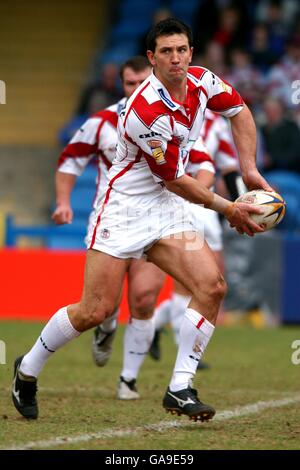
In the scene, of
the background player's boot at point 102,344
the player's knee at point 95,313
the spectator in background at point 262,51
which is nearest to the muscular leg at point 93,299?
the player's knee at point 95,313

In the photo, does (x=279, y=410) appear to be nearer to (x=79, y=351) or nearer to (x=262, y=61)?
(x=79, y=351)

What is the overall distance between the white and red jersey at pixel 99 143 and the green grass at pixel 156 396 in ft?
4.85

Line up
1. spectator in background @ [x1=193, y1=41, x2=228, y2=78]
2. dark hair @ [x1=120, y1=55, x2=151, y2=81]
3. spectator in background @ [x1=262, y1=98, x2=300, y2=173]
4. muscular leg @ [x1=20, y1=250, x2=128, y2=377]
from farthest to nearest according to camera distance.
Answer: spectator in background @ [x1=193, y1=41, x2=228, y2=78], spectator in background @ [x1=262, y1=98, x2=300, y2=173], dark hair @ [x1=120, y1=55, x2=151, y2=81], muscular leg @ [x1=20, y1=250, x2=128, y2=377]

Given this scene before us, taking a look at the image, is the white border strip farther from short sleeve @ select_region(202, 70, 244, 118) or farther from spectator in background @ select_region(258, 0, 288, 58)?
spectator in background @ select_region(258, 0, 288, 58)

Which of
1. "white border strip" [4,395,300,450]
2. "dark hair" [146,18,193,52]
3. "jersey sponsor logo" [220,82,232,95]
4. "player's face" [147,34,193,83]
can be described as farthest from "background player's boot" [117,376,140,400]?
"dark hair" [146,18,193,52]

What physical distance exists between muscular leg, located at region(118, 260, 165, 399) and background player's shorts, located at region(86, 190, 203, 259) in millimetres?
1214

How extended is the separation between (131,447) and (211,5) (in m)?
13.6

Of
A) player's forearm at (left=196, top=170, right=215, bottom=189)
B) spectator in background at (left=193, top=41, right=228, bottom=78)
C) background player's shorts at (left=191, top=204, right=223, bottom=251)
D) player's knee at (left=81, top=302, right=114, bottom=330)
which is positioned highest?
spectator in background at (left=193, top=41, right=228, bottom=78)

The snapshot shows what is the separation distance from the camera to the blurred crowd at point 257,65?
1497 centimetres

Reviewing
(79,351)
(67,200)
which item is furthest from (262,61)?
(67,200)

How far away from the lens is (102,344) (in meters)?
8.13

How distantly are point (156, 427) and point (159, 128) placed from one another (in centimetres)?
166

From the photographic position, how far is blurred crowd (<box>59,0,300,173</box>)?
15.0 meters

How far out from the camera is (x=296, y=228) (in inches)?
545
